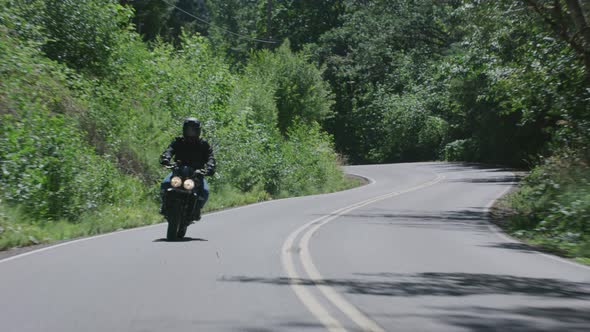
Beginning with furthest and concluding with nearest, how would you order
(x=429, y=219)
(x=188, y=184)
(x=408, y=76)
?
(x=408, y=76), (x=429, y=219), (x=188, y=184)

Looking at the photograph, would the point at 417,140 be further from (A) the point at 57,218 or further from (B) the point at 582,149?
(A) the point at 57,218

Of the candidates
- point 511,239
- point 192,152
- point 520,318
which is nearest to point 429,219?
point 511,239

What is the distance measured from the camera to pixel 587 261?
42.0 feet

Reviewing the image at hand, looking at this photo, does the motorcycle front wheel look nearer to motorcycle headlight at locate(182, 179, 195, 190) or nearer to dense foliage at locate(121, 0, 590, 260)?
motorcycle headlight at locate(182, 179, 195, 190)

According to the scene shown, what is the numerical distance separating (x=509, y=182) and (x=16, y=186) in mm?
28502

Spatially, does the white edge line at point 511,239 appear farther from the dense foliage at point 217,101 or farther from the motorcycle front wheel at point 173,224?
the motorcycle front wheel at point 173,224

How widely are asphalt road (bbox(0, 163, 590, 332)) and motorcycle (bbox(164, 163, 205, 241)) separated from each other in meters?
0.38

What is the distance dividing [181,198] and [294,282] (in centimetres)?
495

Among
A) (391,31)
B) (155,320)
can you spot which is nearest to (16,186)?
(155,320)

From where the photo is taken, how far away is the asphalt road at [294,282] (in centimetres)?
725

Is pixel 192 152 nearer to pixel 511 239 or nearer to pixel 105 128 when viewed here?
pixel 511 239

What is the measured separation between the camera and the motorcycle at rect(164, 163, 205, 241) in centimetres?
1392

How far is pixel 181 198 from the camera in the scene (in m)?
14.0

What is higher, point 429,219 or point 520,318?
point 520,318
